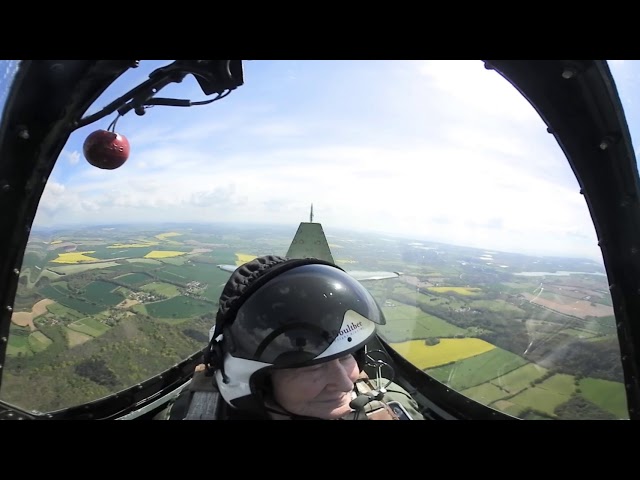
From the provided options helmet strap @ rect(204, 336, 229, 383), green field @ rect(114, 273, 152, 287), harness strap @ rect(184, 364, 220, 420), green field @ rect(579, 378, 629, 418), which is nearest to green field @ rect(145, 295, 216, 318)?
green field @ rect(114, 273, 152, 287)

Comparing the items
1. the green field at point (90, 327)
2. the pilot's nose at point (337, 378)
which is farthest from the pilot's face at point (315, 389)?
the green field at point (90, 327)

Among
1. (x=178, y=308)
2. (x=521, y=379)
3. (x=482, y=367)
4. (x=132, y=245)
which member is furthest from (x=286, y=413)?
(x=132, y=245)

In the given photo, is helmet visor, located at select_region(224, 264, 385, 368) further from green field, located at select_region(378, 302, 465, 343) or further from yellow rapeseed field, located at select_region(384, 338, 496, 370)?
yellow rapeseed field, located at select_region(384, 338, 496, 370)

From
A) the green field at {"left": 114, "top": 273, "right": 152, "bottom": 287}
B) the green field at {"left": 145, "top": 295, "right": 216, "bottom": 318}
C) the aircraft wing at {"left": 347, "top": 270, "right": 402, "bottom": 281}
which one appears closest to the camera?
the aircraft wing at {"left": 347, "top": 270, "right": 402, "bottom": 281}

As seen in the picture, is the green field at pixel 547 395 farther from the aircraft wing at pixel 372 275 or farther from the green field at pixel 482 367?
the aircraft wing at pixel 372 275

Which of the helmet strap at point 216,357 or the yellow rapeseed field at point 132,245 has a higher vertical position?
the helmet strap at point 216,357

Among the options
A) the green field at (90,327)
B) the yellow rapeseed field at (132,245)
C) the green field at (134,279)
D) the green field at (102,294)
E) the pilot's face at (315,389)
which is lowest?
the green field at (90,327)

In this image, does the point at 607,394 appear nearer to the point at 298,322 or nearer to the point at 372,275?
the point at 298,322
